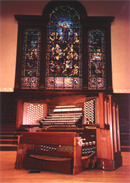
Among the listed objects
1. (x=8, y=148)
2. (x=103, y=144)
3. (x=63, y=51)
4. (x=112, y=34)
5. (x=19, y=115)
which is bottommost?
(x=8, y=148)

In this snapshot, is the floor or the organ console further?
the organ console

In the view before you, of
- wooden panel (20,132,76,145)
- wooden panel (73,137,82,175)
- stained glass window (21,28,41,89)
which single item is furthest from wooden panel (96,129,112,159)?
stained glass window (21,28,41,89)

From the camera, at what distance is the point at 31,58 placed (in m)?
8.98

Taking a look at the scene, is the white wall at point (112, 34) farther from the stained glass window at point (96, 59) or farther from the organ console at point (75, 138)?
the organ console at point (75, 138)

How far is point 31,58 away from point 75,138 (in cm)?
700

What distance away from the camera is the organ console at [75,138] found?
264 cm

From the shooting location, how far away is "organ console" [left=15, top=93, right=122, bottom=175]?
8.66ft

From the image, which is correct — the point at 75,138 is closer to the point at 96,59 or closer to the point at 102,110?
the point at 102,110

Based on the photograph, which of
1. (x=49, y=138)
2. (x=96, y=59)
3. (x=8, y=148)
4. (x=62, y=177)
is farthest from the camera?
(x=96, y=59)

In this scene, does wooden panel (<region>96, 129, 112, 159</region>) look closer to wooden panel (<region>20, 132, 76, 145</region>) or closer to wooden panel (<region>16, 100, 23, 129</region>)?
wooden panel (<region>20, 132, 76, 145</region>)

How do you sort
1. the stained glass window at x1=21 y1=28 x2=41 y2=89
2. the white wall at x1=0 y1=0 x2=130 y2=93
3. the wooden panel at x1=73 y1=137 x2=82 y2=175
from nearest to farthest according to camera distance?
the wooden panel at x1=73 y1=137 x2=82 y2=175 < the white wall at x1=0 y1=0 x2=130 y2=93 < the stained glass window at x1=21 y1=28 x2=41 y2=89

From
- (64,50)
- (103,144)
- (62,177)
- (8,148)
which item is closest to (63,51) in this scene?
(64,50)

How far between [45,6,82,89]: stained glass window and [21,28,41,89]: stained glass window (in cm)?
47

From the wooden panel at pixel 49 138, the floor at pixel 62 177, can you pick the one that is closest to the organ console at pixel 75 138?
the wooden panel at pixel 49 138
